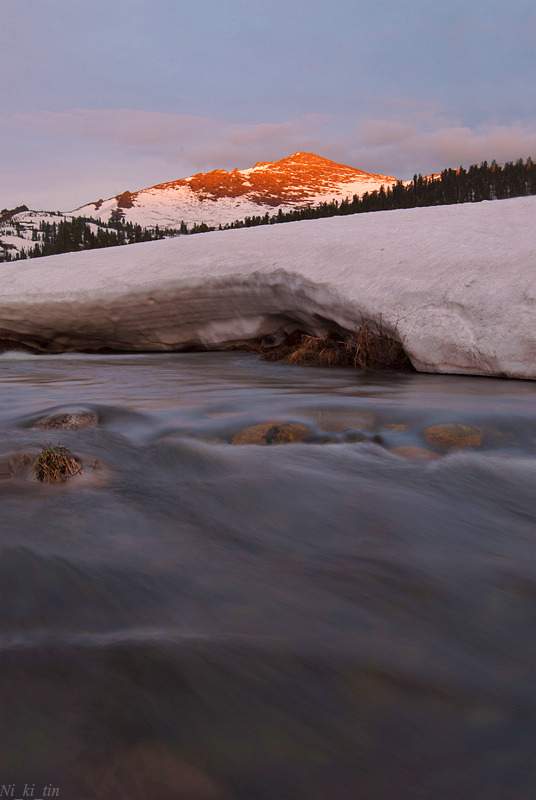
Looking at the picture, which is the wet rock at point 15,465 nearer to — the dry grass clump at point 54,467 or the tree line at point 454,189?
the dry grass clump at point 54,467

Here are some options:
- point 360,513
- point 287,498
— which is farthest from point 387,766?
point 287,498

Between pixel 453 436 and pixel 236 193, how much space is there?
273ft

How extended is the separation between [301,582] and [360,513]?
20.1 inches

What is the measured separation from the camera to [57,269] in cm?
746

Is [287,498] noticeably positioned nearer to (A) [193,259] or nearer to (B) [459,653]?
(B) [459,653]

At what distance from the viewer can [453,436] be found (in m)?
2.81

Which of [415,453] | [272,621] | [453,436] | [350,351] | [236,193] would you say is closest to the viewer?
[272,621]

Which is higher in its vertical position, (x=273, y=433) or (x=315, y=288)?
(x=315, y=288)

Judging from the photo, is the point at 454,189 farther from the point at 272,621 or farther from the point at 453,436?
the point at 272,621

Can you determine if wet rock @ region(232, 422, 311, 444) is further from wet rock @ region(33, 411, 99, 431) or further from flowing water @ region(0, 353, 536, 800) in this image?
wet rock @ region(33, 411, 99, 431)

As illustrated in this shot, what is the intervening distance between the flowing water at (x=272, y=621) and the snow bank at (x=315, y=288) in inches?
71.8

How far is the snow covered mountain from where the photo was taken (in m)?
62.6

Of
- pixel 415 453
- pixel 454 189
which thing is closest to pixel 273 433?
pixel 415 453

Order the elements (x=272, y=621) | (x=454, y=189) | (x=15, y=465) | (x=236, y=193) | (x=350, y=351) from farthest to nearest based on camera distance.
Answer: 1. (x=236, y=193)
2. (x=454, y=189)
3. (x=350, y=351)
4. (x=15, y=465)
5. (x=272, y=621)
